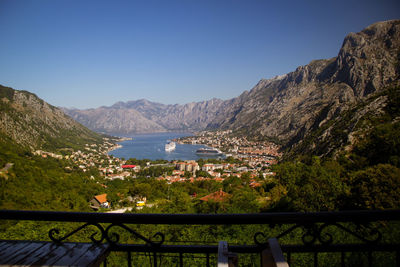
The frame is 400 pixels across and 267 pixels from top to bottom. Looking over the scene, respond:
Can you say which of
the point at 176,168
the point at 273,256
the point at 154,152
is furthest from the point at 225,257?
the point at 154,152

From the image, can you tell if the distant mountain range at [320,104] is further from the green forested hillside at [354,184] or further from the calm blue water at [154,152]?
the calm blue water at [154,152]

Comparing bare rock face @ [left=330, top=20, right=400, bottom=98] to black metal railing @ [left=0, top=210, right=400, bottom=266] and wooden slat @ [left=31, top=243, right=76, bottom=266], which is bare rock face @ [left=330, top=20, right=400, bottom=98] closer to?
black metal railing @ [left=0, top=210, right=400, bottom=266]

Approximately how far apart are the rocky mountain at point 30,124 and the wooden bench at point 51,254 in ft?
155

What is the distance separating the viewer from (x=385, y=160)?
1284 centimetres

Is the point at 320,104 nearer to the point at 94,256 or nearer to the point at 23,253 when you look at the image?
the point at 94,256

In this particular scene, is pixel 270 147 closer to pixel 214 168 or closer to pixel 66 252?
pixel 214 168

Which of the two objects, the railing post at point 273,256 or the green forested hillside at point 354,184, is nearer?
the railing post at point 273,256

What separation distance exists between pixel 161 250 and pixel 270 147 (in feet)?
258

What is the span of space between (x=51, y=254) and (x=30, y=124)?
6900 cm

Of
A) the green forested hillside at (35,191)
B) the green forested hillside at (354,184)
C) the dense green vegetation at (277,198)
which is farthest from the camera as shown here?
the green forested hillside at (35,191)

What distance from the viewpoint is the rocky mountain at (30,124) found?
46222mm

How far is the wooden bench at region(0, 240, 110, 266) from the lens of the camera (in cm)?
103

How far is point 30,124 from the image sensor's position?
184ft

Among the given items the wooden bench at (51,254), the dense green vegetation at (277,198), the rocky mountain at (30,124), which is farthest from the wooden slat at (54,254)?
the rocky mountain at (30,124)
